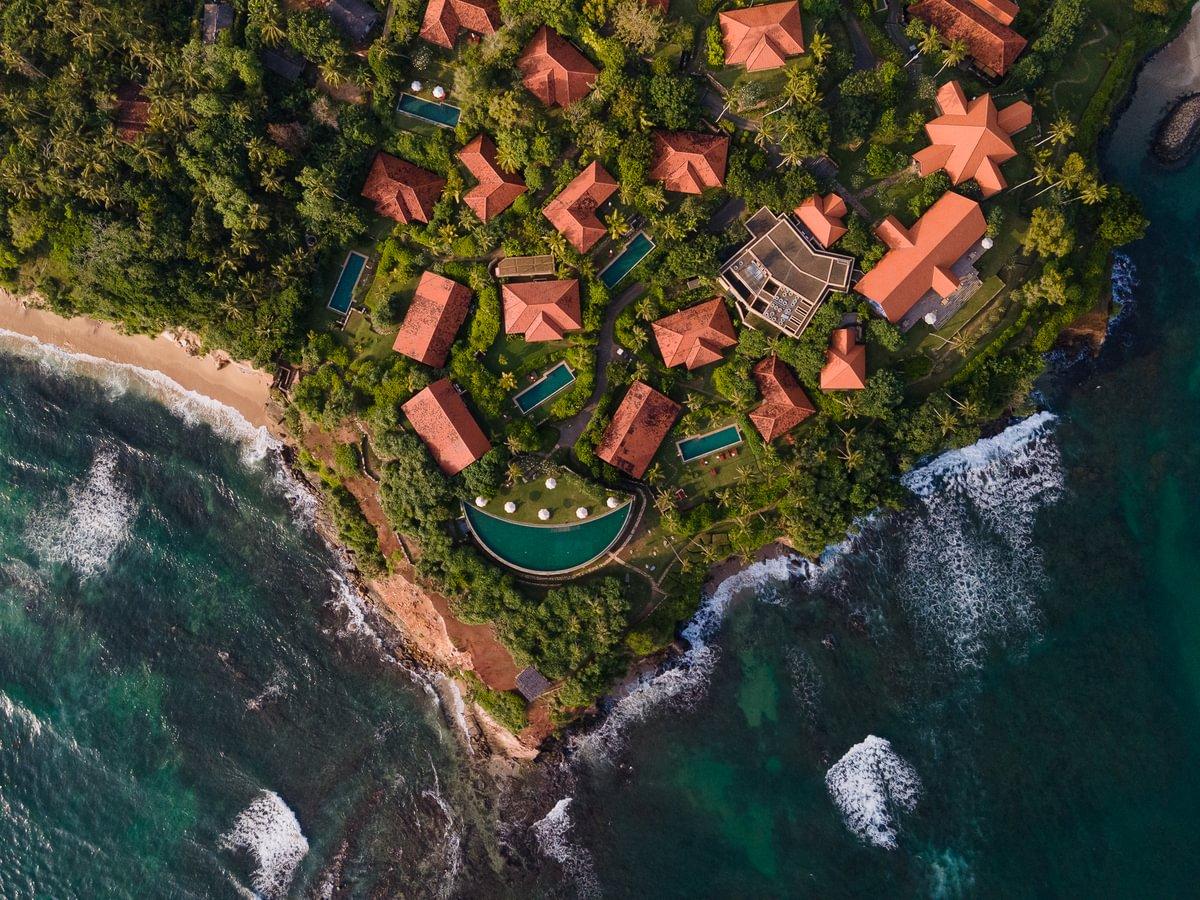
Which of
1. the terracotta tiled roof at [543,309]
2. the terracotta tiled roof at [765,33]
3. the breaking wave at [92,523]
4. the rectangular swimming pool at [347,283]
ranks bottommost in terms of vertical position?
the breaking wave at [92,523]

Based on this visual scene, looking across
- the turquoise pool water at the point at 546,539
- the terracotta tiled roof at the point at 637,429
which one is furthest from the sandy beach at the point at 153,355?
the terracotta tiled roof at the point at 637,429

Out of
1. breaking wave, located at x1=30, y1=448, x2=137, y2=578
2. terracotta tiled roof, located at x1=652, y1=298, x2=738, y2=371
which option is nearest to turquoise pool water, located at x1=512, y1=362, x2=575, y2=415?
terracotta tiled roof, located at x1=652, y1=298, x2=738, y2=371

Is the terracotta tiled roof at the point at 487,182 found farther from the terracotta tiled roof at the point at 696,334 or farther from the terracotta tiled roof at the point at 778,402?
the terracotta tiled roof at the point at 778,402

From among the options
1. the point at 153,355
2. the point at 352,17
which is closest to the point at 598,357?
the point at 352,17

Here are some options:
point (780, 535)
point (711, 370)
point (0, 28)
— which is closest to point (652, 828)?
point (780, 535)

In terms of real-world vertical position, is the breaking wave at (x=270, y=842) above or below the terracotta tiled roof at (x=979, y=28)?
below

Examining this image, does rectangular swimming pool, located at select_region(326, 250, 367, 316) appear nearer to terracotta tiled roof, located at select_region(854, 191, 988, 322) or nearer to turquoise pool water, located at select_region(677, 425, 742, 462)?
turquoise pool water, located at select_region(677, 425, 742, 462)
